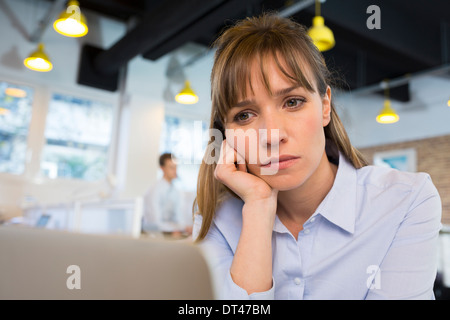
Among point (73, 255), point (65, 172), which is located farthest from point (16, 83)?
point (73, 255)

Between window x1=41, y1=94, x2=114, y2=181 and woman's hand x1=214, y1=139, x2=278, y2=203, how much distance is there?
6001 millimetres

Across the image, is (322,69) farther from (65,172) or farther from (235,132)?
(65,172)

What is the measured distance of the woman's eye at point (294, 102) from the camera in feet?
2.09

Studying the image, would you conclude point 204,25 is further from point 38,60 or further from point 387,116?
point 387,116

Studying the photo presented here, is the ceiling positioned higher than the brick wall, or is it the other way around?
the ceiling

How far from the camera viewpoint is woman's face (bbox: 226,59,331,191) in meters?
0.61

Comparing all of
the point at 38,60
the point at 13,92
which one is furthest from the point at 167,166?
the point at 13,92

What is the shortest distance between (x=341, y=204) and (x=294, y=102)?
0.71 feet

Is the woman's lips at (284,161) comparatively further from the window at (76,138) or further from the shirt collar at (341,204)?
the window at (76,138)

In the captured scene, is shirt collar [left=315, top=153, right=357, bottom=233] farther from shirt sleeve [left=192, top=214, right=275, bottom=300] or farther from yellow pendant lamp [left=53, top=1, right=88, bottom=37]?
yellow pendant lamp [left=53, top=1, right=88, bottom=37]

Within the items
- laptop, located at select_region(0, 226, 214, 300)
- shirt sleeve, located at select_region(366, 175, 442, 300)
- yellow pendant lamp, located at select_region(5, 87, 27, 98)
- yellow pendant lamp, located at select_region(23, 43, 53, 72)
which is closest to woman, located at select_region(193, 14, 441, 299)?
shirt sleeve, located at select_region(366, 175, 442, 300)

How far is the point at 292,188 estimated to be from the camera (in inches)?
27.6

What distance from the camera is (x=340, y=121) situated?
31.8 inches

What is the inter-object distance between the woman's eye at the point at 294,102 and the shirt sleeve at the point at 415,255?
26 cm
